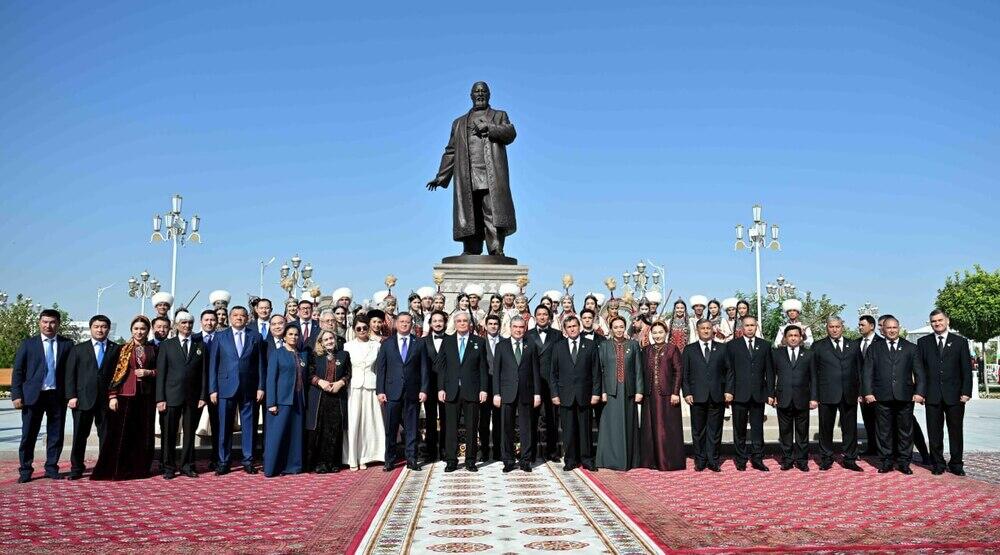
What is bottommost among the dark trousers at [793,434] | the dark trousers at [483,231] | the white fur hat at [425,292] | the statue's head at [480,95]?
the dark trousers at [793,434]

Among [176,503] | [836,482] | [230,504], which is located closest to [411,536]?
[230,504]

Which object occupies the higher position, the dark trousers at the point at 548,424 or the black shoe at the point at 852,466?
the dark trousers at the point at 548,424

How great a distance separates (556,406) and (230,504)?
167 inches

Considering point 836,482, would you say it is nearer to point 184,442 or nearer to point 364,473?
point 364,473

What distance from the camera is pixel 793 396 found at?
30.8ft

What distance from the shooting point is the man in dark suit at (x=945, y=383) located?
894cm

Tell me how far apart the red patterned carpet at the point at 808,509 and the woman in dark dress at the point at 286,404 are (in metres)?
3.34

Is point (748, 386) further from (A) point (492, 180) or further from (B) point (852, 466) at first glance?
(A) point (492, 180)

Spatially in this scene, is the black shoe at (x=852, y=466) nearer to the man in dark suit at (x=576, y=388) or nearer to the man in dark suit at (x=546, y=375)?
the man in dark suit at (x=576, y=388)

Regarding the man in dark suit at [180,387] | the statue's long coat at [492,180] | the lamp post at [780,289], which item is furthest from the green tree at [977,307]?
the man in dark suit at [180,387]

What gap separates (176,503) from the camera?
276 inches

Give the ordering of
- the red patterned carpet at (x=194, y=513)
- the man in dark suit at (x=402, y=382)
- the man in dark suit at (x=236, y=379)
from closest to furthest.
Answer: the red patterned carpet at (x=194, y=513), the man in dark suit at (x=236, y=379), the man in dark suit at (x=402, y=382)

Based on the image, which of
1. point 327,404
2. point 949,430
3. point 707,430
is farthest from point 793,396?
point 327,404

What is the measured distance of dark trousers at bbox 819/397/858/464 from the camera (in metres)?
9.36
